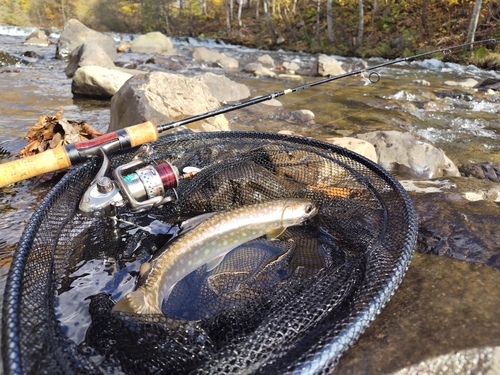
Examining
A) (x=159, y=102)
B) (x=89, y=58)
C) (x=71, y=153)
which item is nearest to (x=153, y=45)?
(x=89, y=58)

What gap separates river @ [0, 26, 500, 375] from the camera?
5.46m

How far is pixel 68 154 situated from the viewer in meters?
2.68

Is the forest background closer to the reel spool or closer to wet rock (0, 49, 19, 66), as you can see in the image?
the reel spool

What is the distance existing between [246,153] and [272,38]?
92.3 feet

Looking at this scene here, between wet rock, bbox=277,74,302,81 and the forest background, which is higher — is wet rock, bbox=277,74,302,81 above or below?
below

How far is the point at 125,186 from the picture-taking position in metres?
2.47

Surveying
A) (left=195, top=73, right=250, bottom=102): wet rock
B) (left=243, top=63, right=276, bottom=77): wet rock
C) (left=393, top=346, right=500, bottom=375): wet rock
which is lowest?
(left=243, top=63, right=276, bottom=77): wet rock

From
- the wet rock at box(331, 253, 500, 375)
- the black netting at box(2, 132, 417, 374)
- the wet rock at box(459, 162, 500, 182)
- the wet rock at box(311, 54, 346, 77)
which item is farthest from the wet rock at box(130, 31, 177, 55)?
the wet rock at box(331, 253, 500, 375)

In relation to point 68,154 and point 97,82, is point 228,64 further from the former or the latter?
point 68,154

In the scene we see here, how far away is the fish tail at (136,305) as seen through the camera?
68.7 inches

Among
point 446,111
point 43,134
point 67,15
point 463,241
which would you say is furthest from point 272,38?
point 67,15

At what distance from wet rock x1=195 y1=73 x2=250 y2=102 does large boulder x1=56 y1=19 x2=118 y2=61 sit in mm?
8813

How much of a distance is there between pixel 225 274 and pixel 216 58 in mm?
16333

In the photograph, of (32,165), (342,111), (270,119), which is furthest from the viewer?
(342,111)
